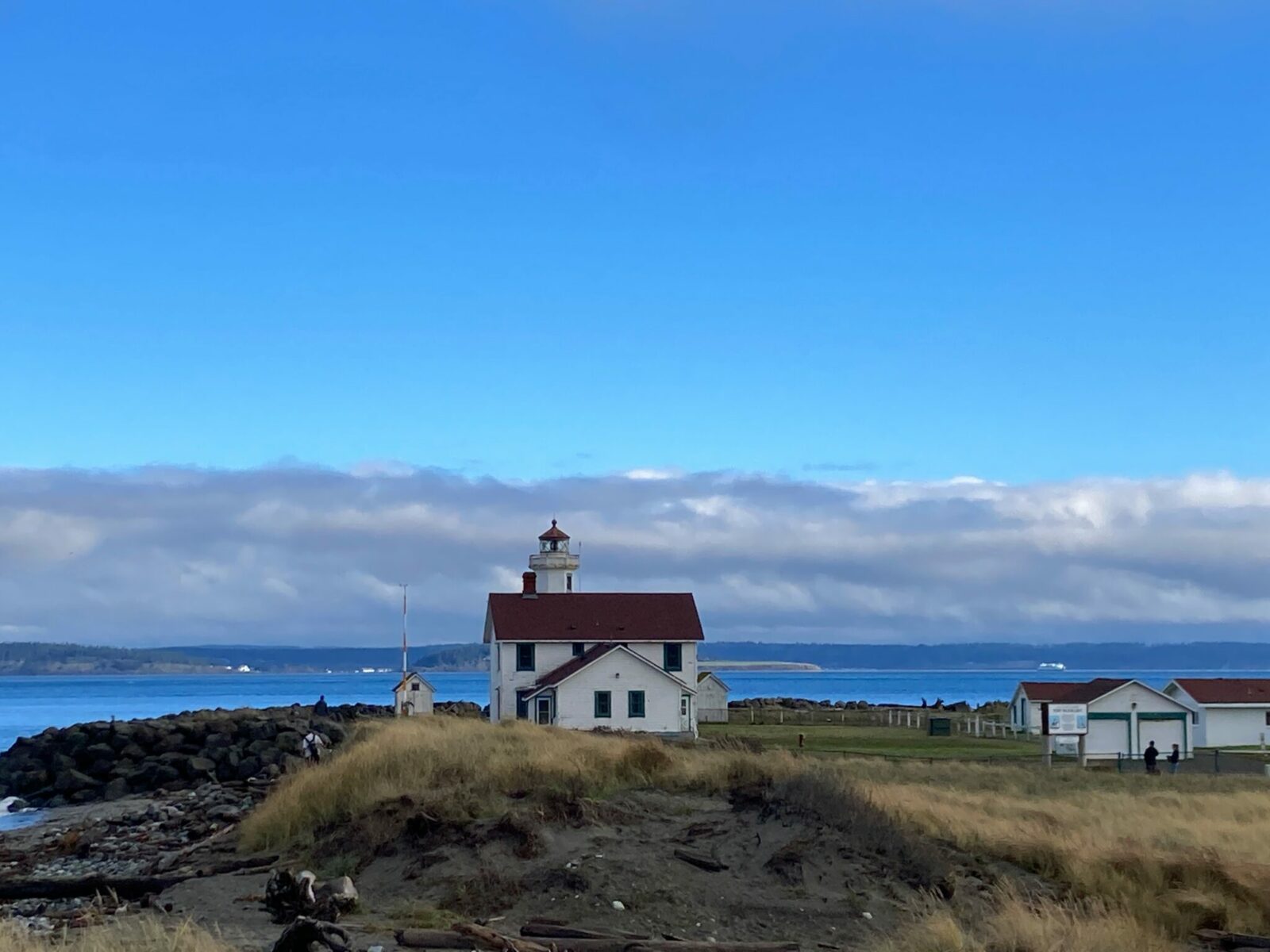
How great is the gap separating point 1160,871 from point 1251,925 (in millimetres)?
1651

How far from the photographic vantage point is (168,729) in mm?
52438

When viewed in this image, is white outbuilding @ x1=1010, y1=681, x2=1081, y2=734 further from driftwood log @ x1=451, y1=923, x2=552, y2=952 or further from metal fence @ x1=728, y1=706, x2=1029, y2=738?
driftwood log @ x1=451, y1=923, x2=552, y2=952

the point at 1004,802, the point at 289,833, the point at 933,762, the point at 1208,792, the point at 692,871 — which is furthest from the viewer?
the point at 933,762

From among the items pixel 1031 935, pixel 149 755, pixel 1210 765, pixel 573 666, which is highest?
pixel 573 666

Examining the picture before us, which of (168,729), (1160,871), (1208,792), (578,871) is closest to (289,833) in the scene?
(578,871)

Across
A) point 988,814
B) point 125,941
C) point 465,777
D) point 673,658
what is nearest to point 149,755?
point 673,658

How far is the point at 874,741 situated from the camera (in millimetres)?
51781

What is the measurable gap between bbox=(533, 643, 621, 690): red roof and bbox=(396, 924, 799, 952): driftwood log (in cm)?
3460

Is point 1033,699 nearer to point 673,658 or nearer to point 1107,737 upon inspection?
point 1107,737

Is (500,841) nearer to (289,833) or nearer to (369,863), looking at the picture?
(369,863)

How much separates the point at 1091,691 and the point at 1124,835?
30252 millimetres

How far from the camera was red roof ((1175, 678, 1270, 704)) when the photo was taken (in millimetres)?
54938

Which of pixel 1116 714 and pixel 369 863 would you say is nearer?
pixel 369 863

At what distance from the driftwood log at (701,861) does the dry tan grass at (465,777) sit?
3174 mm
